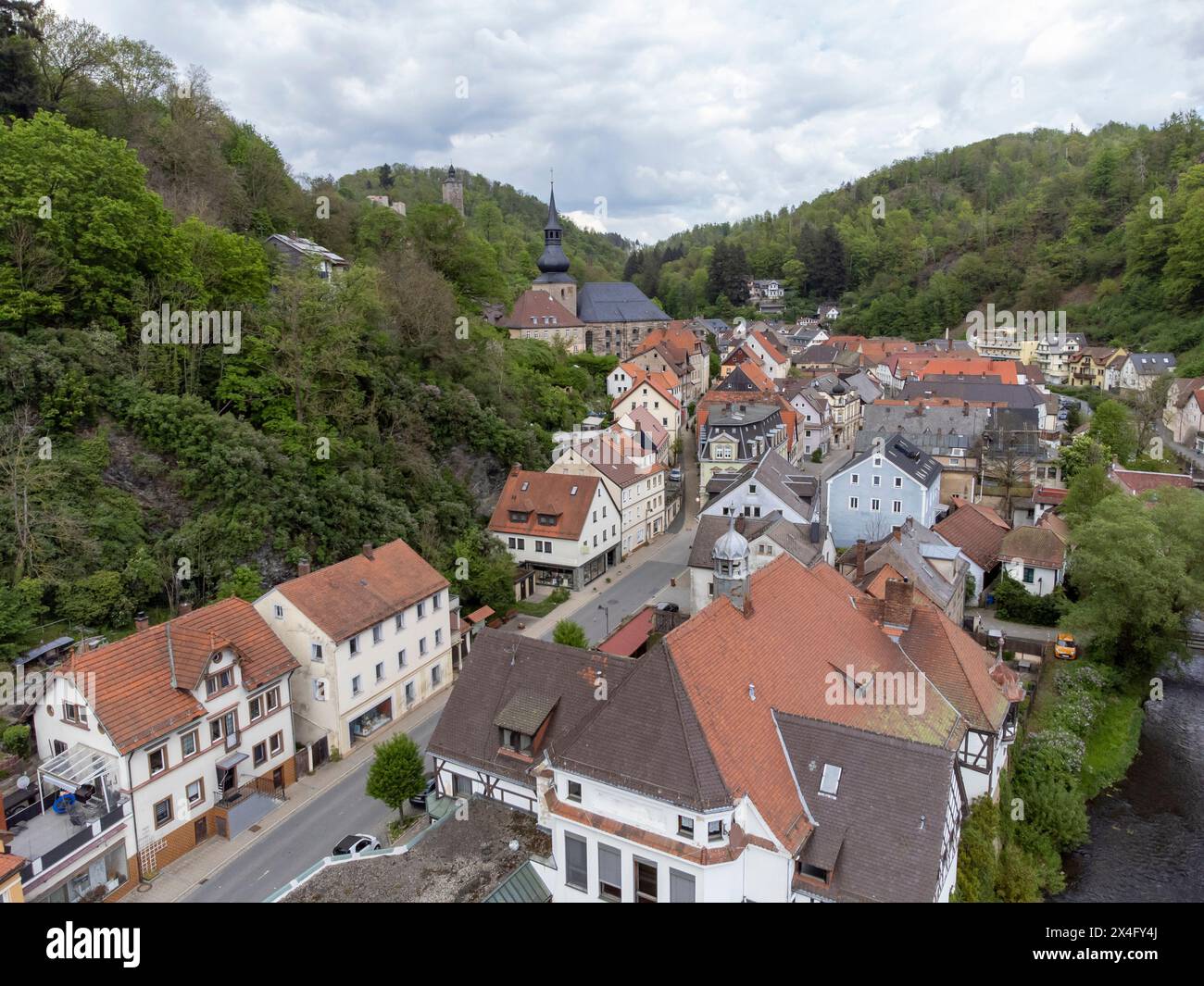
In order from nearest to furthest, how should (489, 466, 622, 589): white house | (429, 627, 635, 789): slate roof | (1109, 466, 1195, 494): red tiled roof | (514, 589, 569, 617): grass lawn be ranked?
1. (429, 627, 635, 789): slate roof
2. (514, 589, 569, 617): grass lawn
3. (489, 466, 622, 589): white house
4. (1109, 466, 1195, 494): red tiled roof

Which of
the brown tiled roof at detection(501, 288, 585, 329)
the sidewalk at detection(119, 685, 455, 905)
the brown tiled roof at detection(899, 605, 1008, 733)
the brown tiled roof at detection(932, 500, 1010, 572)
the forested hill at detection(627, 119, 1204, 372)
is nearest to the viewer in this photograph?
the sidewalk at detection(119, 685, 455, 905)

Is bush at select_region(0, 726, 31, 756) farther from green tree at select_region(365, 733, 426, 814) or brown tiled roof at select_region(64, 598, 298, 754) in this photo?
green tree at select_region(365, 733, 426, 814)

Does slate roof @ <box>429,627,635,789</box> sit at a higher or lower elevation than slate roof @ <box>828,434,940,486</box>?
lower

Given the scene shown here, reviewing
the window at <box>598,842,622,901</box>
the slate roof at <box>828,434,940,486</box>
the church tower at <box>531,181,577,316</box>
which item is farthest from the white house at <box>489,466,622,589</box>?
the church tower at <box>531,181,577,316</box>

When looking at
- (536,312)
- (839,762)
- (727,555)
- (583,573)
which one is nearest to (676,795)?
(839,762)

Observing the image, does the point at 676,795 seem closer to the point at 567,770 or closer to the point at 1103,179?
the point at 567,770

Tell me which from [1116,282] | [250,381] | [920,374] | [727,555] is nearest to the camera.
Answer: [727,555]

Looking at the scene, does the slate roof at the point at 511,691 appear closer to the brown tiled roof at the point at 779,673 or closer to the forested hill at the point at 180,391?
the brown tiled roof at the point at 779,673
